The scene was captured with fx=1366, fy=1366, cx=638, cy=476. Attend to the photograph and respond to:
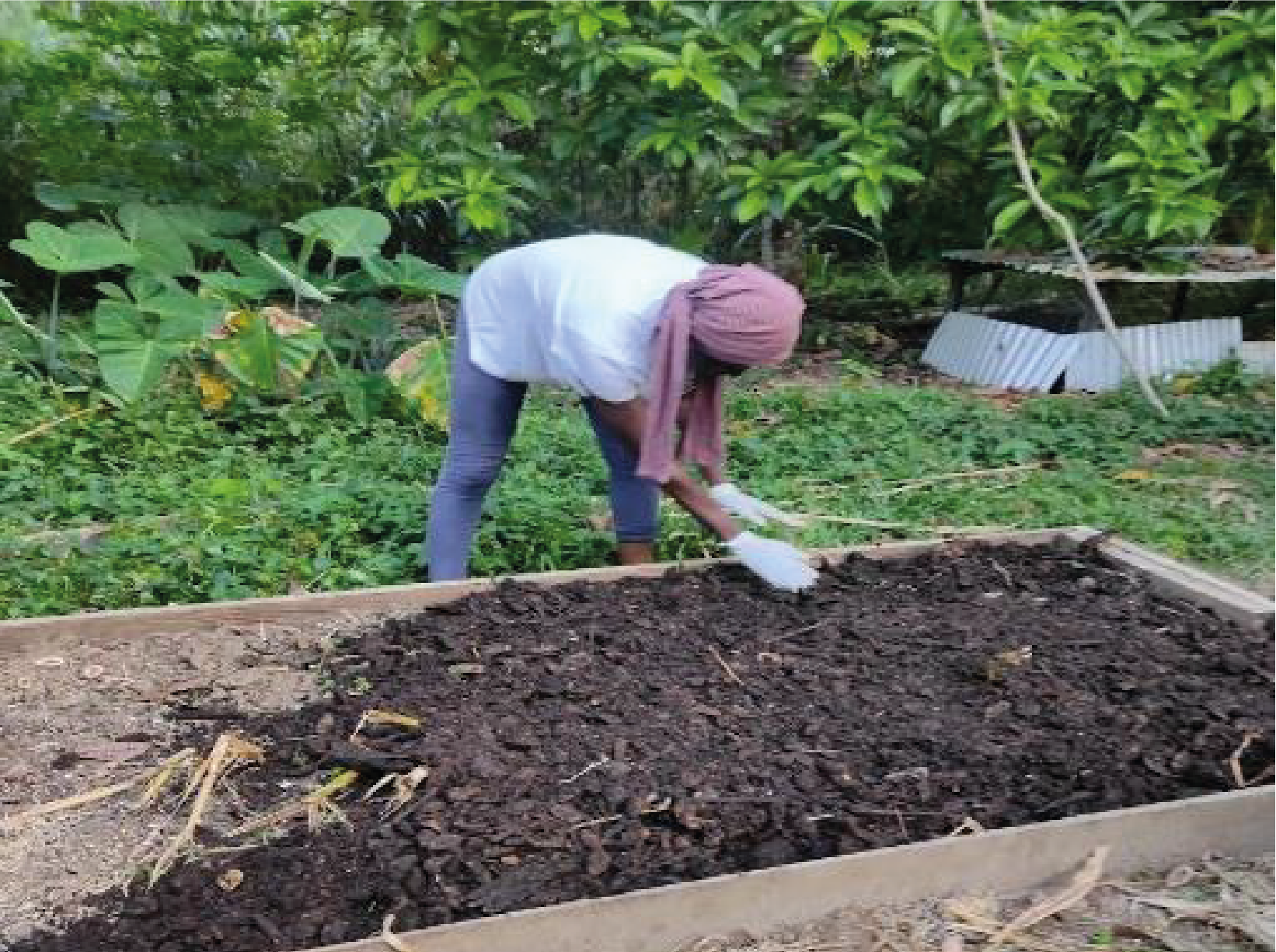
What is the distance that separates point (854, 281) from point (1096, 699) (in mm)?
6251

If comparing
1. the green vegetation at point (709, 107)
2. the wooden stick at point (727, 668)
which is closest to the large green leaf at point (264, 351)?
the green vegetation at point (709, 107)

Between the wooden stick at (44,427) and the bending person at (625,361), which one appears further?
the wooden stick at (44,427)

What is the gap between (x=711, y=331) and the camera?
2967 mm

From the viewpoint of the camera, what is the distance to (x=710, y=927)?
2.11m

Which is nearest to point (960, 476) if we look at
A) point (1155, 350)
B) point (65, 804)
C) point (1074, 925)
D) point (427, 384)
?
point (427, 384)

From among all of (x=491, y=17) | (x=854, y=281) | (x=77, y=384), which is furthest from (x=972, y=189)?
(x=77, y=384)

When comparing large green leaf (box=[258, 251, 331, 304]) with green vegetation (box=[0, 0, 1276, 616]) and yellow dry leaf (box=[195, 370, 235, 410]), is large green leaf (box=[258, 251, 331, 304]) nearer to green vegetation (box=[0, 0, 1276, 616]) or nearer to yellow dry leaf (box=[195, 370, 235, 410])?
green vegetation (box=[0, 0, 1276, 616])

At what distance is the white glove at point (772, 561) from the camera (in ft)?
11.2

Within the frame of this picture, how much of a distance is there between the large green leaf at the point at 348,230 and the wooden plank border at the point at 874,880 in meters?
3.99

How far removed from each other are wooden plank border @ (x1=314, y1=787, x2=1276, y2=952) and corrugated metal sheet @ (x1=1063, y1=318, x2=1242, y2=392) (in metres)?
4.22

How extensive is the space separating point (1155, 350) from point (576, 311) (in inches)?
171

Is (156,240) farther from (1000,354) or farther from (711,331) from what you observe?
(1000,354)

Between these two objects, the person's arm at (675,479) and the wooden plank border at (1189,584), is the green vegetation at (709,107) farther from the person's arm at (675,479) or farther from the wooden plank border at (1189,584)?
the person's arm at (675,479)

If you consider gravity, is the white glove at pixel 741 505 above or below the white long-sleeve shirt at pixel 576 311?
below
